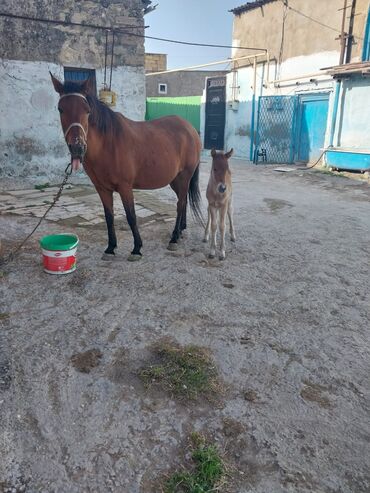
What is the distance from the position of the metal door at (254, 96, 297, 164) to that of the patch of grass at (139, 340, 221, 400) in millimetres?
13434

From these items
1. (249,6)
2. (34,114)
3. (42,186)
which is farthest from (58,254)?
(249,6)

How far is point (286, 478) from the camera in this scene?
1811 mm

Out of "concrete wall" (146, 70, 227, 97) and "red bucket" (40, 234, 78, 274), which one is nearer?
"red bucket" (40, 234, 78, 274)

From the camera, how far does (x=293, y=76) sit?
47.1 ft

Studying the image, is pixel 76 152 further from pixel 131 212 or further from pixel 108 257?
pixel 108 257

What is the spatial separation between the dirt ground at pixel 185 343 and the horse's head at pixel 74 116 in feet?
4.28

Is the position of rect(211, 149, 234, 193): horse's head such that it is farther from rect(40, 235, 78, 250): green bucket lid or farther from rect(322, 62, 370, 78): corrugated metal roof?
rect(322, 62, 370, 78): corrugated metal roof

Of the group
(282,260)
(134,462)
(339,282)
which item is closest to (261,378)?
(134,462)

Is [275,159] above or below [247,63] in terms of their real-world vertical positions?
below

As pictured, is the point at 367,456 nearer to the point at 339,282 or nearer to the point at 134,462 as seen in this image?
the point at 134,462

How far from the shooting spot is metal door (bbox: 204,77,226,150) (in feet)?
62.1

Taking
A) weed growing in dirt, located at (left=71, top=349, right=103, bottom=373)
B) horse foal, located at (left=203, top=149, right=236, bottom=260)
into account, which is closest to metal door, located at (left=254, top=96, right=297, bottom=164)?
horse foal, located at (left=203, top=149, right=236, bottom=260)

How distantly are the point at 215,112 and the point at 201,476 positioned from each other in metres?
19.4

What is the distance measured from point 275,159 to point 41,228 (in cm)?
1191
